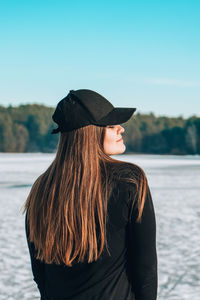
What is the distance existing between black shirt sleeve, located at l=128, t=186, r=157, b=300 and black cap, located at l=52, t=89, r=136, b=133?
29 cm

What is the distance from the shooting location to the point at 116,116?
1.45 meters

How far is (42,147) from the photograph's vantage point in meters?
104

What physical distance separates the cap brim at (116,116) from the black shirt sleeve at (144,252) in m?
0.27

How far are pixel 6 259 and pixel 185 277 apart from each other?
7.23ft

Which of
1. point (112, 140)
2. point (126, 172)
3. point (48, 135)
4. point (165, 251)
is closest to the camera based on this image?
point (126, 172)

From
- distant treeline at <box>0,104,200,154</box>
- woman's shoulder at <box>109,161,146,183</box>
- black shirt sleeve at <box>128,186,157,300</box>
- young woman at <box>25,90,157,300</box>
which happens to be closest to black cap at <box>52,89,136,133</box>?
young woman at <box>25,90,157,300</box>

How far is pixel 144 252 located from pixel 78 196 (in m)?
0.30

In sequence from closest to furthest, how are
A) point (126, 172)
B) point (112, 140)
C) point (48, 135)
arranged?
point (126, 172), point (112, 140), point (48, 135)

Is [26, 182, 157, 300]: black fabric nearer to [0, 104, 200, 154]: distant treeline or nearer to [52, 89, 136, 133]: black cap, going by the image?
[52, 89, 136, 133]: black cap

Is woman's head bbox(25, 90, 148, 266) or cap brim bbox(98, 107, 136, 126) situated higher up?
cap brim bbox(98, 107, 136, 126)

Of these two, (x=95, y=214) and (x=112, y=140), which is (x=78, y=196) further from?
(x=112, y=140)

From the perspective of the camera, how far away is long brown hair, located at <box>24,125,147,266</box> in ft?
4.57

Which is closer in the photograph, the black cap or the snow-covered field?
the black cap

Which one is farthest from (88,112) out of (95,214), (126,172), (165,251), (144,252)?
(165,251)
